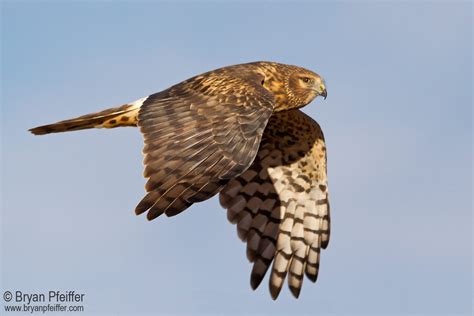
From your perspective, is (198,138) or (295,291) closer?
(198,138)

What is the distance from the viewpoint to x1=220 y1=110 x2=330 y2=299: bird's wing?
1430 centimetres

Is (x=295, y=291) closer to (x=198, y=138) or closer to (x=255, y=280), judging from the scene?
(x=255, y=280)

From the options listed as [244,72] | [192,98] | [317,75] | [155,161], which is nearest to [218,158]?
[155,161]

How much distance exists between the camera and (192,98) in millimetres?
12477

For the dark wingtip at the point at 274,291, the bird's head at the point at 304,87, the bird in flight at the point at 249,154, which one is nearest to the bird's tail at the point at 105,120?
the bird in flight at the point at 249,154

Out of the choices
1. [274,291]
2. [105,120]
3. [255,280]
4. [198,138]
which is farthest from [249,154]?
[274,291]

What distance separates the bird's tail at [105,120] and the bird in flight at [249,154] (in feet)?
0.04

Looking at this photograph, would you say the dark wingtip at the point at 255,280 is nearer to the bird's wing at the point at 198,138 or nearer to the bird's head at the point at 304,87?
the bird's head at the point at 304,87

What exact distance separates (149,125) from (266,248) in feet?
10.7

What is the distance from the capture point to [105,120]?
1324 centimetres

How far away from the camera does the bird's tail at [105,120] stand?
13.1 meters

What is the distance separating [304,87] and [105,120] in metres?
2.57

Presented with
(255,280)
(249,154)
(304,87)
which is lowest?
(255,280)

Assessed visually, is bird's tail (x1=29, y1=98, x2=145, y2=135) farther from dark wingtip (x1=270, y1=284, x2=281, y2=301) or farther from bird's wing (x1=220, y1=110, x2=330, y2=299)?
dark wingtip (x1=270, y1=284, x2=281, y2=301)
